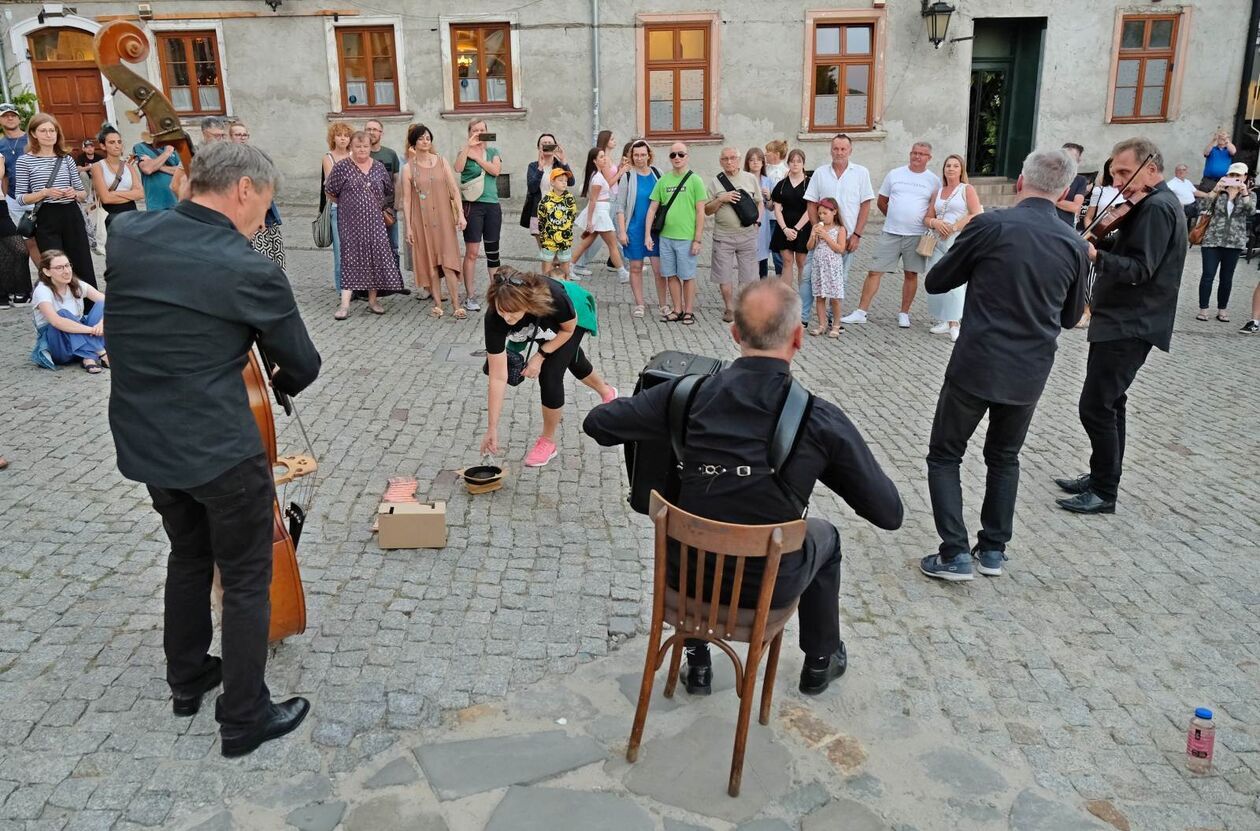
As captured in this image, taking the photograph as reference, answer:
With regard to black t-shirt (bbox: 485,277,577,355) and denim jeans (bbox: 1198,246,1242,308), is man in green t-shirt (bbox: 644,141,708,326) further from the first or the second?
denim jeans (bbox: 1198,246,1242,308)

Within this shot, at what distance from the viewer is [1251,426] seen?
721 cm

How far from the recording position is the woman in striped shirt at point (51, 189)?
30.5ft

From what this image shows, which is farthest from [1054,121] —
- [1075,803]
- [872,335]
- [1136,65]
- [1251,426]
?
[1075,803]

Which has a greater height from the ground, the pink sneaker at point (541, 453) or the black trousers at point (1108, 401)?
the black trousers at point (1108, 401)

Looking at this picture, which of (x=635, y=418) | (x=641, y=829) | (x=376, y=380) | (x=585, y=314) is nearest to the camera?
(x=641, y=829)

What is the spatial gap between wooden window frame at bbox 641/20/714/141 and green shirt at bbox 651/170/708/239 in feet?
26.7

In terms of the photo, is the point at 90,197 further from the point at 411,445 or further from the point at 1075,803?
the point at 1075,803

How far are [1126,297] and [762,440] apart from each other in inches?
131

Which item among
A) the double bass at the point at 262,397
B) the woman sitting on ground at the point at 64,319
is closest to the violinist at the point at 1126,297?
the double bass at the point at 262,397

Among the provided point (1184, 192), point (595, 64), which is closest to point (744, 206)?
point (1184, 192)

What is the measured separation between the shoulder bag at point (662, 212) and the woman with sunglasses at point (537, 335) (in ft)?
13.4

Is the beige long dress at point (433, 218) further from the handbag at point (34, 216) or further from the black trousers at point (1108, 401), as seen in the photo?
the black trousers at point (1108, 401)

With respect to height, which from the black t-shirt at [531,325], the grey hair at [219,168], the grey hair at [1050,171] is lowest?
the black t-shirt at [531,325]

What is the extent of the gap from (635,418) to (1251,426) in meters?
6.00
